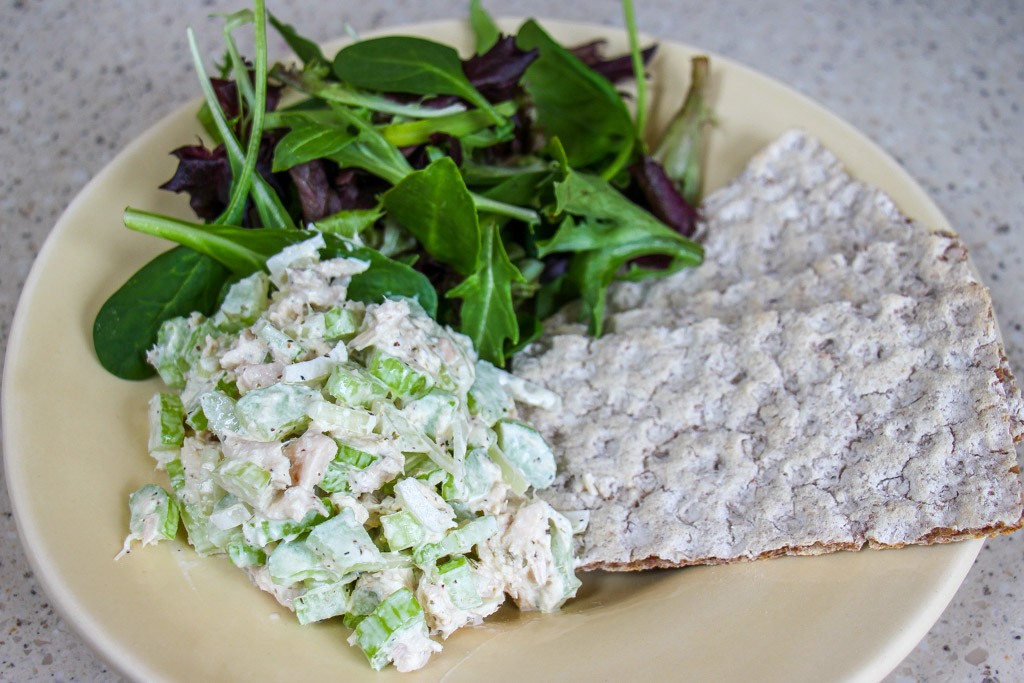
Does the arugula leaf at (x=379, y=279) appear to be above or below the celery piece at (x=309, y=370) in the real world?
above

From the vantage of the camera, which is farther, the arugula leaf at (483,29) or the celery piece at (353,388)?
the arugula leaf at (483,29)

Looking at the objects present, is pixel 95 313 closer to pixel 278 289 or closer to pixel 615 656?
pixel 278 289

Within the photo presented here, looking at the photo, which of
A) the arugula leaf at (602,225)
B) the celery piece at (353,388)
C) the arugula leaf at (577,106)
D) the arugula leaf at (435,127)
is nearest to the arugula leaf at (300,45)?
the arugula leaf at (435,127)

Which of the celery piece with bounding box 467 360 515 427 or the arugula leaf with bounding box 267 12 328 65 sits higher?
the arugula leaf with bounding box 267 12 328 65

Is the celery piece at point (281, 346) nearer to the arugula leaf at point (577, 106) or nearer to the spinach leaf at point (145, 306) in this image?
the spinach leaf at point (145, 306)

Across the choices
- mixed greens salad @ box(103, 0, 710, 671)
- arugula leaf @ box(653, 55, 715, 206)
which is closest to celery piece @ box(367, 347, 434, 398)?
mixed greens salad @ box(103, 0, 710, 671)

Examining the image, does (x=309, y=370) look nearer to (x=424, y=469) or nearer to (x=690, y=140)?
(x=424, y=469)

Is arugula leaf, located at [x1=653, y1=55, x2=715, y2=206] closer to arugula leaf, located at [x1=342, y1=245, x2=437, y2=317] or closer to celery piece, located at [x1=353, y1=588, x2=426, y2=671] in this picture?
arugula leaf, located at [x1=342, y1=245, x2=437, y2=317]

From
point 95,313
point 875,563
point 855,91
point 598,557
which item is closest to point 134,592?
point 95,313
